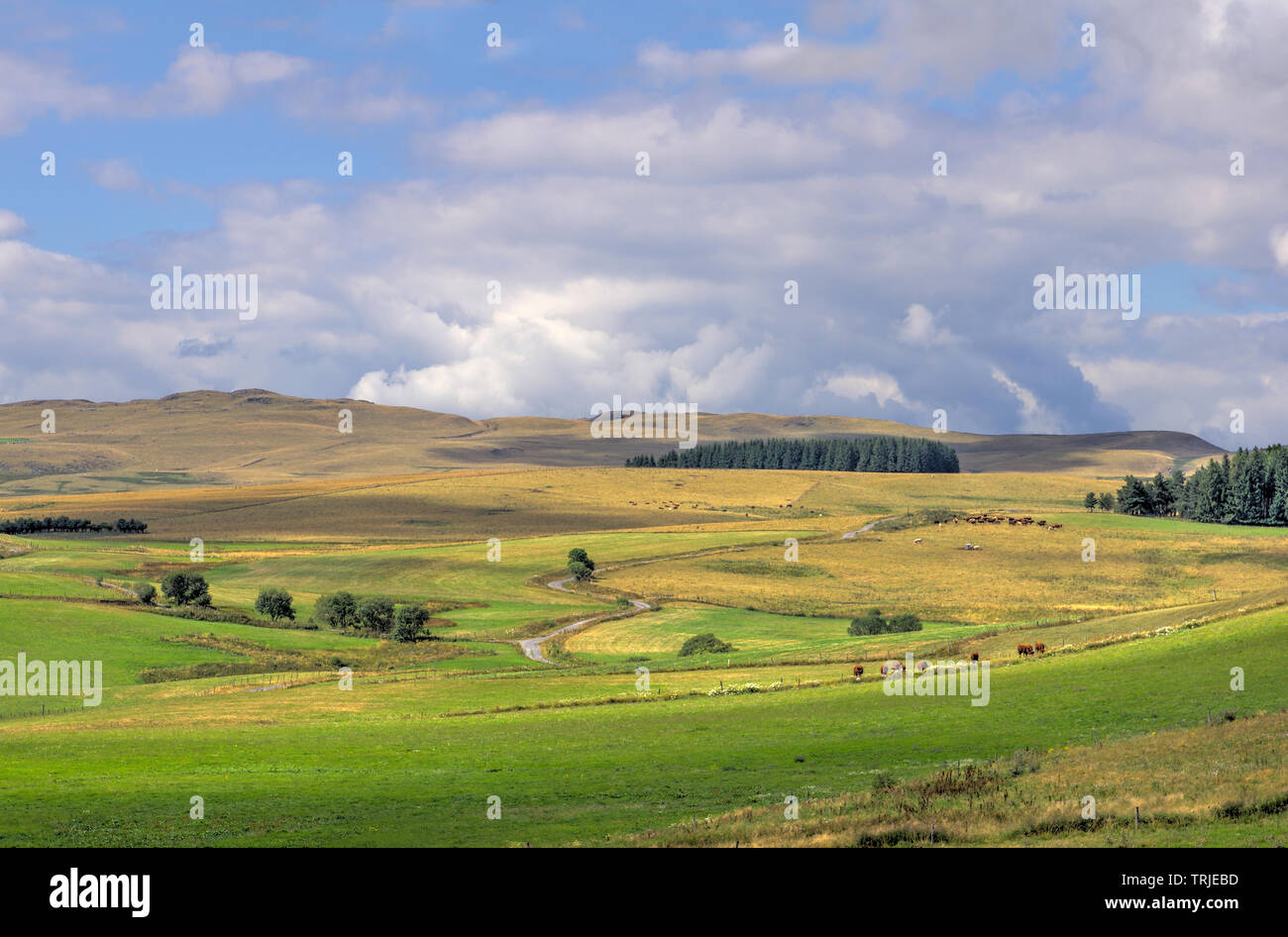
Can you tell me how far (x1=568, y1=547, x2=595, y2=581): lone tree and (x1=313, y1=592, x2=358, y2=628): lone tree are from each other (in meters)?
28.5

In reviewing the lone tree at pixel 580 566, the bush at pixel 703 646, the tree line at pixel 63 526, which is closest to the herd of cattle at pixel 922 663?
the bush at pixel 703 646

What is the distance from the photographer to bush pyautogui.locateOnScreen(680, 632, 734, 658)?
78775 mm

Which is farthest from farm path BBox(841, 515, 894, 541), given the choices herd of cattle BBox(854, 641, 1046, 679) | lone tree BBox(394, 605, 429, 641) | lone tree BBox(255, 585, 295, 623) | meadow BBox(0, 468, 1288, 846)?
herd of cattle BBox(854, 641, 1046, 679)

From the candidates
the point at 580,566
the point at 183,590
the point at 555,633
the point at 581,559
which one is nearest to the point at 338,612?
the point at 183,590

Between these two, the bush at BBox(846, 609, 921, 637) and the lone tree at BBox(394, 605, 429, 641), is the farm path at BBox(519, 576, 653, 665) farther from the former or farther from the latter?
the bush at BBox(846, 609, 921, 637)

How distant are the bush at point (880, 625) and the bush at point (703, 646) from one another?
9729 mm

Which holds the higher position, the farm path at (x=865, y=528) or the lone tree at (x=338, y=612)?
the farm path at (x=865, y=528)

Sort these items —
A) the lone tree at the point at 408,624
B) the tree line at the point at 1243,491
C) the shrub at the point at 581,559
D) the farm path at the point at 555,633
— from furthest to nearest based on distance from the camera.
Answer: the tree line at the point at 1243,491
the shrub at the point at 581,559
the lone tree at the point at 408,624
the farm path at the point at 555,633

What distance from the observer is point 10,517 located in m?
198

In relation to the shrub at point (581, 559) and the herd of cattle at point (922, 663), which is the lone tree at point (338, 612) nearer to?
the shrub at point (581, 559)

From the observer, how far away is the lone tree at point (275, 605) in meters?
102

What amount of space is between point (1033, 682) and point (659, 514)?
143 metres
